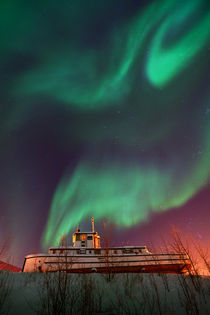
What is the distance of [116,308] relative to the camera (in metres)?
5.39

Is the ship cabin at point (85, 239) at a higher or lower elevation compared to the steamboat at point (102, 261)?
higher

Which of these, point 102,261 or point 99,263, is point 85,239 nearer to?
point 99,263

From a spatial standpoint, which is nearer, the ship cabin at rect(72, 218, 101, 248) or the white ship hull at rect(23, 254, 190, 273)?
the white ship hull at rect(23, 254, 190, 273)

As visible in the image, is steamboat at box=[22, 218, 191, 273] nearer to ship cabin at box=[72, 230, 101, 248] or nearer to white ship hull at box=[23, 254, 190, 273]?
white ship hull at box=[23, 254, 190, 273]

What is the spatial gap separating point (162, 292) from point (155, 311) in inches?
80.9

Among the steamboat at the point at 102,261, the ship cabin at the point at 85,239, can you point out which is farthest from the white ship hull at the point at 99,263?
the ship cabin at the point at 85,239

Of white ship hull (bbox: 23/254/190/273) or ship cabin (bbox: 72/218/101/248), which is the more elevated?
ship cabin (bbox: 72/218/101/248)

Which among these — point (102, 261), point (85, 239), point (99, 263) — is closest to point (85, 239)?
point (85, 239)

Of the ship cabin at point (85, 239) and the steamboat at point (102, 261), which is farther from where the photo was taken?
the ship cabin at point (85, 239)

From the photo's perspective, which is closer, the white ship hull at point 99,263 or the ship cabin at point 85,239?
the white ship hull at point 99,263

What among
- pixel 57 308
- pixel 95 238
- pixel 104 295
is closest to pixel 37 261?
pixel 95 238

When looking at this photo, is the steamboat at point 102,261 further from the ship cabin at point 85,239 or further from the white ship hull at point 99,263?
the ship cabin at point 85,239

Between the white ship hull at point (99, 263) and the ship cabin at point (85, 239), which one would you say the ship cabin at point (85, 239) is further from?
the white ship hull at point (99, 263)

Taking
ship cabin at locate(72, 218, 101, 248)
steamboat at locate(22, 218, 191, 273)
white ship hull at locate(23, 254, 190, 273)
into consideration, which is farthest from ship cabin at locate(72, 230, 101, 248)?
white ship hull at locate(23, 254, 190, 273)
